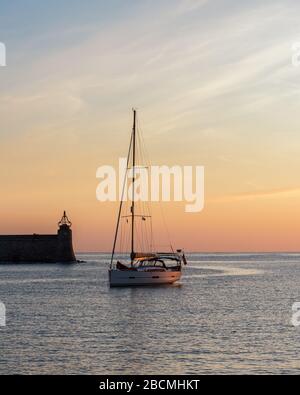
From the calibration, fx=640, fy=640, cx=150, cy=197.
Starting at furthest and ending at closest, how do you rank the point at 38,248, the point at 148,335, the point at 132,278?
1. the point at 38,248
2. the point at 132,278
3. the point at 148,335

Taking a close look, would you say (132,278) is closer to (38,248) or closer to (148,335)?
(148,335)

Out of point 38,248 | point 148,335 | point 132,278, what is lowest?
point 148,335

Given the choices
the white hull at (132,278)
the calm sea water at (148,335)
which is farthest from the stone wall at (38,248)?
the calm sea water at (148,335)

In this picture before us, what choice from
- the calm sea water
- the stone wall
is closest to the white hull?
the calm sea water

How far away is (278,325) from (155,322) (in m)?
8.19

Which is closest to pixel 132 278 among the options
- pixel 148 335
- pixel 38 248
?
pixel 148 335

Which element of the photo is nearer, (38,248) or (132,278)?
(132,278)

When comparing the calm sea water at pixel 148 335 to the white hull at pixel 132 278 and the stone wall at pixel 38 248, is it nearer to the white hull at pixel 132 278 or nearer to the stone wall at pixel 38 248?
the white hull at pixel 132 278

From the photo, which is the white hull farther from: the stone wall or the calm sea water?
the stone wall

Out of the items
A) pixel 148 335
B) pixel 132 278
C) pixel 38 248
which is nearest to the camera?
pixel 148 335

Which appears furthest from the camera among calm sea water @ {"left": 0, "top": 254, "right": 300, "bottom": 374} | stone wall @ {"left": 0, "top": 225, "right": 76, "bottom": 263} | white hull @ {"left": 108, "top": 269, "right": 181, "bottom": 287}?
stone wall @ {"left": 0, "top": 225, "right": 76, "bottom": 263}
